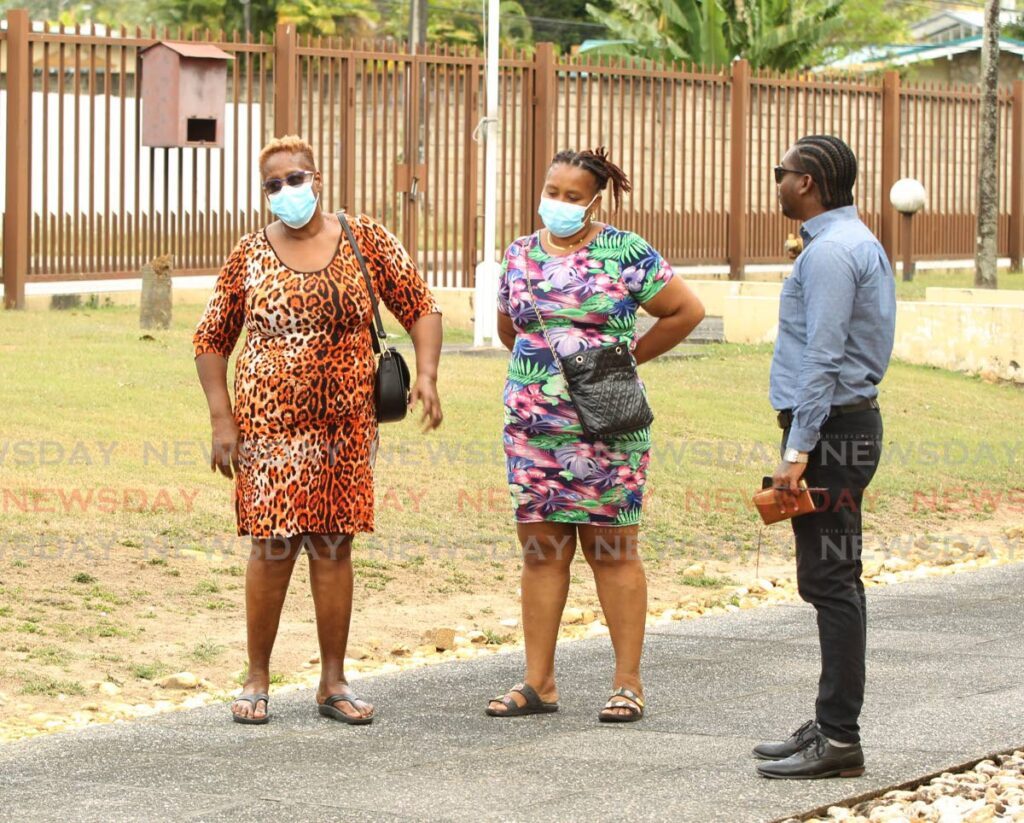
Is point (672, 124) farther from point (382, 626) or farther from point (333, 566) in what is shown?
point (333, 566)

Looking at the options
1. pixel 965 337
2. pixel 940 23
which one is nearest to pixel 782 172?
pixel 965 337

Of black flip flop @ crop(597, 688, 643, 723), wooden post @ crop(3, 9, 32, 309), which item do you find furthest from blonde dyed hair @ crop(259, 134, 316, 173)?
wooden post @ crop(3, 9, 32, 309)

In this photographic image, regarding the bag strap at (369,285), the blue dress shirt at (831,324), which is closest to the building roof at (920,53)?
the bag strap at (369,285)

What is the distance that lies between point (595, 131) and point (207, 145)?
5.08 metres

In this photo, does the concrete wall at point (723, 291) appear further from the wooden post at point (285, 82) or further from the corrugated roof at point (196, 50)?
the corrugated roof at point (196, 50)

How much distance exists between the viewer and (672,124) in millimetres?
22797

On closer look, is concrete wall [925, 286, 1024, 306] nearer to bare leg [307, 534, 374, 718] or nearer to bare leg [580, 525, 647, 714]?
bare leg [580, 525, 647, 714]

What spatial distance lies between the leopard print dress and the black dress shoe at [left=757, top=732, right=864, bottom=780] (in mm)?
1610

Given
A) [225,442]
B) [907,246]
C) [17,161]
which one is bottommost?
[225,442]

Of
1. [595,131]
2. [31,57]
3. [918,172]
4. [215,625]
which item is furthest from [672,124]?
[215,625]

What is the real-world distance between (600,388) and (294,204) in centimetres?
115

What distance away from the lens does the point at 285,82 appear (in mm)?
19172

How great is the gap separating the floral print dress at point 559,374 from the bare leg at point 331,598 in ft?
2.00

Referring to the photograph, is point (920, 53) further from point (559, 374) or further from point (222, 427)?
point (222, 427)
